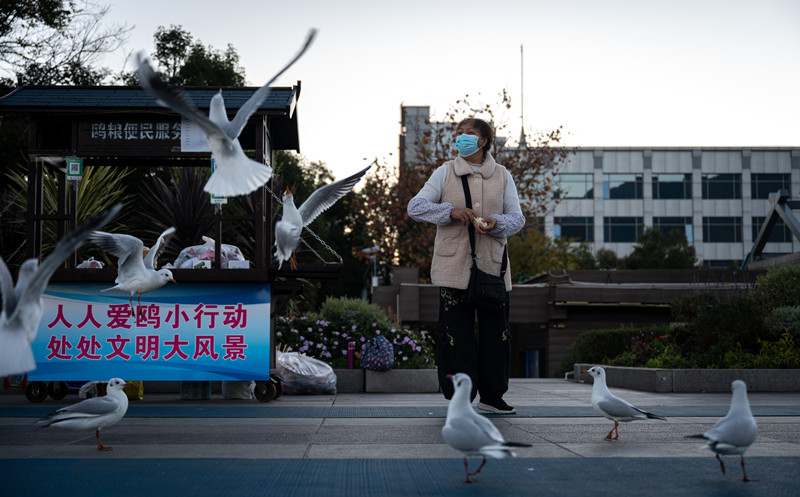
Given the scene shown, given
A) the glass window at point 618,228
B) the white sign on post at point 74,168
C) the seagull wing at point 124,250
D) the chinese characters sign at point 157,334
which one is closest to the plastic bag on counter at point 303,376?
the chinese characters sign at point 157,334

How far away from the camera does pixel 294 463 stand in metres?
4.27

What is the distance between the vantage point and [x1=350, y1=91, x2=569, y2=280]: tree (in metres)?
25.5

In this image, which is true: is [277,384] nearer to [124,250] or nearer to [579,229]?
[124,250]

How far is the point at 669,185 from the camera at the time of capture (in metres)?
60.7

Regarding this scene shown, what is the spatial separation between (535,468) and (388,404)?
15.5 ft

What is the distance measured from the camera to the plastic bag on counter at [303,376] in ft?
34.3

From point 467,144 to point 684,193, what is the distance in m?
58.3

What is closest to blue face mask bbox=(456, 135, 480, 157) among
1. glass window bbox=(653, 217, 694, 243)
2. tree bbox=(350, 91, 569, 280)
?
tree bbox=(350, 91, 569, 280)

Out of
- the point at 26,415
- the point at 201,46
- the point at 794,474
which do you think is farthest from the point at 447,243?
the point at 201,46

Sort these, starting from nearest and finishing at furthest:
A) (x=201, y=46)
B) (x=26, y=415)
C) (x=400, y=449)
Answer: (x=400, y=449) → (x=26, y=415) → (x=201, y=46)

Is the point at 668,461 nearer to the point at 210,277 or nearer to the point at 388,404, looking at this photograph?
the point at 388,404

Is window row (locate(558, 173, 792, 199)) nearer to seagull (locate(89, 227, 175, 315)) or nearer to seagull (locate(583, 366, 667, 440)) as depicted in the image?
seagull (locate(89, 227, 175, 315))

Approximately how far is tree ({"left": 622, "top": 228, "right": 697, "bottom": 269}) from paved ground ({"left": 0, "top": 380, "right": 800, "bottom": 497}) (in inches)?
1772

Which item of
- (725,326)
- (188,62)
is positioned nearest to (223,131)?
(725,326)
